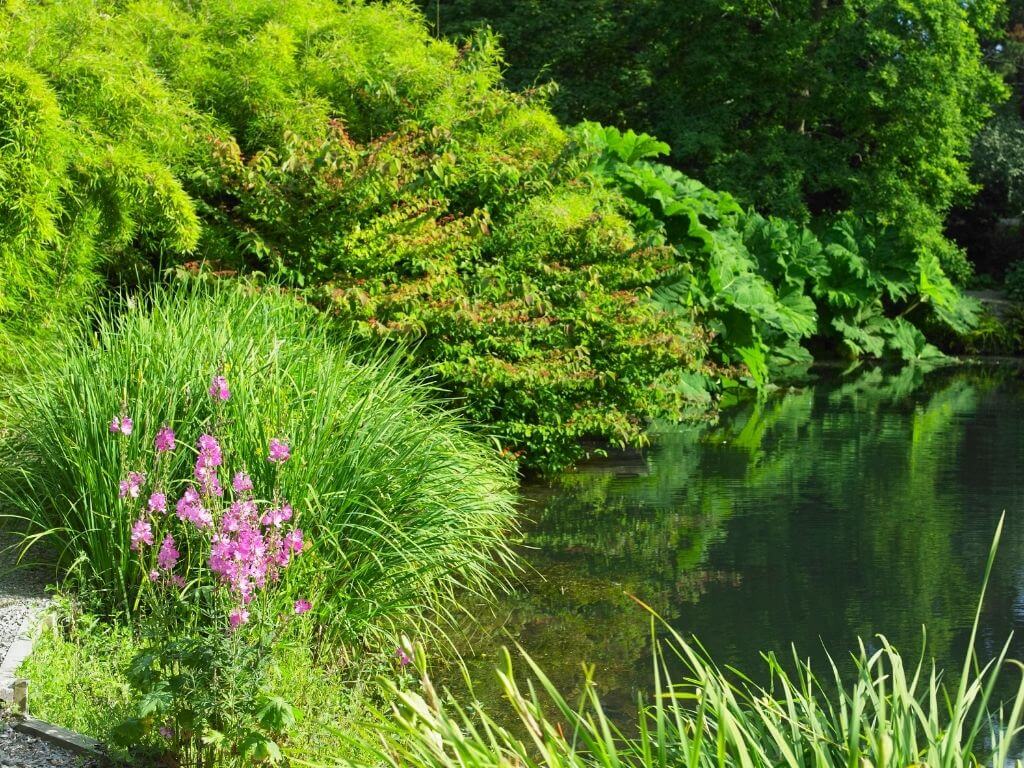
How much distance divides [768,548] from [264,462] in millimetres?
3411

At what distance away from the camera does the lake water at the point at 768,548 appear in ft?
17.3

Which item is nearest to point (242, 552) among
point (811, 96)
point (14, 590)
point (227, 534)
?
point (227, 534)

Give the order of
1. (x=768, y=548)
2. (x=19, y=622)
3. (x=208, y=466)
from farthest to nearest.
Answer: (x=768, y=548) → (x=19, y=622) → (x=208, y=466)

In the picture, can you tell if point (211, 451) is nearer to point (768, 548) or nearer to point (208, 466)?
point (208, 466)

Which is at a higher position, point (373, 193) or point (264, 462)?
point (373, 193)

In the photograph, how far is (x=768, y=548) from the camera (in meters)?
6.88

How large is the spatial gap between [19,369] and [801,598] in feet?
14.2

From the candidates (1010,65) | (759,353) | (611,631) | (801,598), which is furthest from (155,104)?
(1010,65)

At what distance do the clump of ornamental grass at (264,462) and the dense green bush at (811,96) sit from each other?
528 inches

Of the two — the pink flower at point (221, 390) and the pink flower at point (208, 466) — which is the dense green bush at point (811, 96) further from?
the pink flower at point (208, 466)

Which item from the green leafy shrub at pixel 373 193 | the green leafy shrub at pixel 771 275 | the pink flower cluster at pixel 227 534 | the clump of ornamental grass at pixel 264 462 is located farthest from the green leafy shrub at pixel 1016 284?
the pink flower cluster at pixel 227 534

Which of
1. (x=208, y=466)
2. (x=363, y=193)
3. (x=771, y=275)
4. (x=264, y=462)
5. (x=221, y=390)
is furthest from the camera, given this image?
(x=771, y=275)

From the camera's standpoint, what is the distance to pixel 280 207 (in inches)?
292

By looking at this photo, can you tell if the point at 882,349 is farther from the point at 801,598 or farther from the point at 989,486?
the point at 801,598
